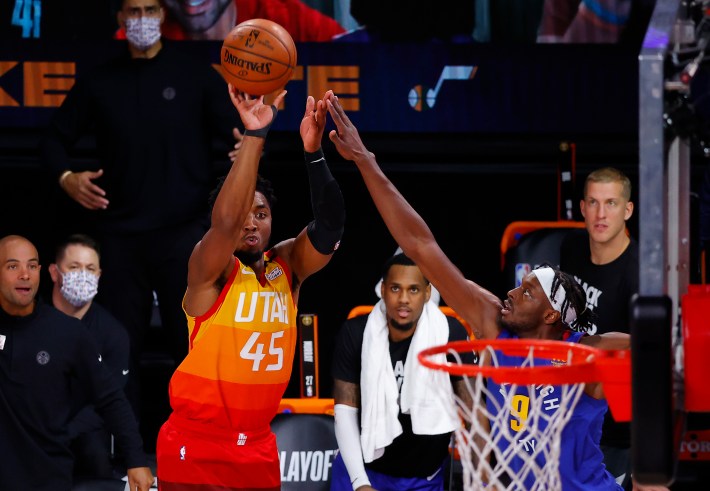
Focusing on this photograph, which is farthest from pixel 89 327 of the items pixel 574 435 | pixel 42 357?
pixel 574 435

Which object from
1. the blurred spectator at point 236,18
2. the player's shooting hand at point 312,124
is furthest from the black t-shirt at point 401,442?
the blurred spectator at point 236,18

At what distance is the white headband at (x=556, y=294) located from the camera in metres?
4.45

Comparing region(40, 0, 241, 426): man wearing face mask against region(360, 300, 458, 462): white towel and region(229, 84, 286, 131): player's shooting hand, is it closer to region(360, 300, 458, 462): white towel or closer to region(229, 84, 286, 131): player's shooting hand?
region(360, 300, 458, 462): white towel

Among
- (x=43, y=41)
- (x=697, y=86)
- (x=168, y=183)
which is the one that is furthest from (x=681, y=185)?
(x=43, y=41)

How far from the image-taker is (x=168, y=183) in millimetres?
6512

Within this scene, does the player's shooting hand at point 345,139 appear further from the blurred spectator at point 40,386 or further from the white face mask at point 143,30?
the white face mask at point 143,30

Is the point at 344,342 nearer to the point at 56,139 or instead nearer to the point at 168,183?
the point at 168,183

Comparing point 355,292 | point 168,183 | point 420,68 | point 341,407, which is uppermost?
point 420,68

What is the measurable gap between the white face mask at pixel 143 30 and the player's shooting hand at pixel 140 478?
2.35 metres

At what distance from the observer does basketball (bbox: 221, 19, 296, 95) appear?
14.8ft

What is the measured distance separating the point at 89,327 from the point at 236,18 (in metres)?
2.00

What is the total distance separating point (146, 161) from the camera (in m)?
6.52

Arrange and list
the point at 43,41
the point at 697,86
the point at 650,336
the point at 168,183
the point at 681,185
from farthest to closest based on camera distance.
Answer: the point at 43,41
the point at 168,183
the point at 681,185
the point at 697,86
the point at 650,336

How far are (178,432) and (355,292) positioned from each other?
3.03 meters
